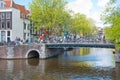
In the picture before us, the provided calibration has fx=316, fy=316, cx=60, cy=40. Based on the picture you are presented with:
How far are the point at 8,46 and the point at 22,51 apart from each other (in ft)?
7.99

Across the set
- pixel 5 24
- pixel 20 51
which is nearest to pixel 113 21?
pixel 20 51

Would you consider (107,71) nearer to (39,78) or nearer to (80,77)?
(80,77)

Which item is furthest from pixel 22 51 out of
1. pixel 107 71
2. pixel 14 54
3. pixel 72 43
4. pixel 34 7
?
pixel 107 71

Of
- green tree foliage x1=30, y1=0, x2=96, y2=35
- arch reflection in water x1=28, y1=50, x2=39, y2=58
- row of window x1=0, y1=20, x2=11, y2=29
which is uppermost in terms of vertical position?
green tree foliage x1=30, y1=0, x2=96, y2=35

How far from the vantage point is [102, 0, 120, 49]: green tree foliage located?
128 feet

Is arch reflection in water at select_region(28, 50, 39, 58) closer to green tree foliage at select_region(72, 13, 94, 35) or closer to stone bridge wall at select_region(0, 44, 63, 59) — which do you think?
stone bridge wall at select_region(0, 44, 63, 59)

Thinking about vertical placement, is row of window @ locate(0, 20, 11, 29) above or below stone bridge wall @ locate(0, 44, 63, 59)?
above

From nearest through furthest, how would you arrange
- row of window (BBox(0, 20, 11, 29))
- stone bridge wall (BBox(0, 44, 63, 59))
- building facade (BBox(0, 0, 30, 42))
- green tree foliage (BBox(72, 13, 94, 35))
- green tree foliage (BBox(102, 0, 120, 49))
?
green tree foliage (BBox(102, 0, 120, 49)) < stone bridge wall (BBox(0, 44, 63, 59)) < building facade (BBox(0, 0, 30, 42)) < row of window (BBox(0, 20, 11, 29)) < green tree foliage (BBox(72, 13, 94, 35))

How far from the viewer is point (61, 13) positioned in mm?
61250

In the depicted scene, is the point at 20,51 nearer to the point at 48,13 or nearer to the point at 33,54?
the point at 33,54

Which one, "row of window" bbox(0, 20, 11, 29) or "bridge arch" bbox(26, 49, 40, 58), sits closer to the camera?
"bridge arch" bbox(26, 49, 40, 58)

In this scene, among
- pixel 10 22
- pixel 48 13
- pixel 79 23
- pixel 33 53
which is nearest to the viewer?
pixel 33 53

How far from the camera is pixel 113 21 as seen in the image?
134ft

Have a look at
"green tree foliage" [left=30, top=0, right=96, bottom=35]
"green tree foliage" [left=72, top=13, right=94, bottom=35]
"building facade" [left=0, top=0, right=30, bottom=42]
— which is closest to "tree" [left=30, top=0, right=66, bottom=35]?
"green tree foliage" [left=30, top=0, right=96, bottom=35]
